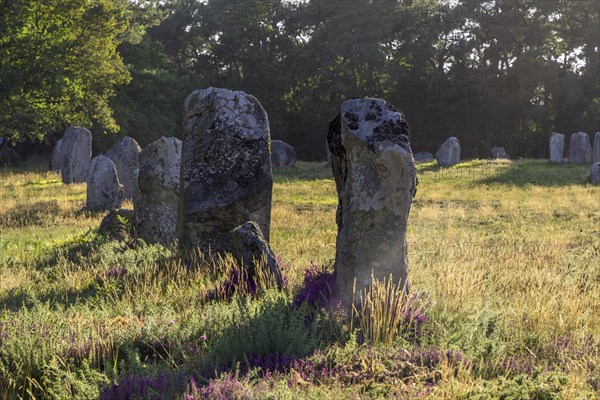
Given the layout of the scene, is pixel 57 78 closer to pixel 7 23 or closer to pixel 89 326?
pixel 7 23

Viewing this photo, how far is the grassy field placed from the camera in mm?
4621

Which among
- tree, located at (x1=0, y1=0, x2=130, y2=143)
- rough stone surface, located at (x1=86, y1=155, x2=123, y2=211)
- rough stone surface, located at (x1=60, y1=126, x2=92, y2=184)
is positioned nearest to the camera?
rough stone surface, located at (x1=86, y1=155, x2=123, y2=211)

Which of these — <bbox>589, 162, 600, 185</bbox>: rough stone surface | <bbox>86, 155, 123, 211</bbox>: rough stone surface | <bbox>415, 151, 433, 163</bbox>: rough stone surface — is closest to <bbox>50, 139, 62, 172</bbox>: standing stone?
<bbox>86, 155, 123, 211</bbox>: rough stone surface

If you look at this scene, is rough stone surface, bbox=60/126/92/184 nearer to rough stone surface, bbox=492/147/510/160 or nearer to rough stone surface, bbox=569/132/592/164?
rough stone surface, bbox=569/132/592/164

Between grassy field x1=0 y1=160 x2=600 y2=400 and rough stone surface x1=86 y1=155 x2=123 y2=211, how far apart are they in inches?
259

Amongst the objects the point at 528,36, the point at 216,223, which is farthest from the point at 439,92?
the point at 216,223

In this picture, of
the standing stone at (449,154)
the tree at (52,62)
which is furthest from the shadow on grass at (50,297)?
the standing stone at (449,154)

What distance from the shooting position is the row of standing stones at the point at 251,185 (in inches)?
261

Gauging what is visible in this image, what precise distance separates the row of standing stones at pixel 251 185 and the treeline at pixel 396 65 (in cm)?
3287

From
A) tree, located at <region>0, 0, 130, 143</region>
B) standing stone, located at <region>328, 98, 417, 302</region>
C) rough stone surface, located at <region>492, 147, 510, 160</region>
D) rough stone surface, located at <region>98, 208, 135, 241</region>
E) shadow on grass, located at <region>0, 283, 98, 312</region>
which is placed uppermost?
tree, located at <region>0, 0, 130, 143</region>

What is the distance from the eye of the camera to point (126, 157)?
73.7 ft

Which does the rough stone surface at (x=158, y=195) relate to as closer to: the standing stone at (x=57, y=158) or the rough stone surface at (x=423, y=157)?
the standing stone at (x=57, y=158)

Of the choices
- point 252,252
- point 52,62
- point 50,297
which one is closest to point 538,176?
point 52,62

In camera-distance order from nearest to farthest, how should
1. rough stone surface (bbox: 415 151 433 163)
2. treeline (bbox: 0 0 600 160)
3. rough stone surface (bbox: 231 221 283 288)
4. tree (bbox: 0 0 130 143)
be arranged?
1. rough stone surface (bbox: 231 221 283 288)
2. tree (bbox: 0 0 130 143)
3. rough stone surface (bbox: 415 151 433 163)
4. treeline (bbox: 0 0 600 160)
